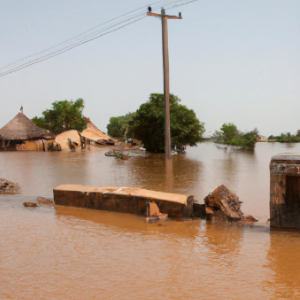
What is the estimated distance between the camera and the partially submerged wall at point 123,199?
838cm

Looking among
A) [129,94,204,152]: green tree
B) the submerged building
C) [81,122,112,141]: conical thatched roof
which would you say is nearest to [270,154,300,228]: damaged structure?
[129,94,204,152]: green tree

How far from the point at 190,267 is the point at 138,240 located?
157 centimetres

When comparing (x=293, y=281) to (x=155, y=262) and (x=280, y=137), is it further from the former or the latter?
(x=280, y=137)

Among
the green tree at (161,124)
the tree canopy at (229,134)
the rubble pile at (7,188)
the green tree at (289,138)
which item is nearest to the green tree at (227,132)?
the tree canopy at (229,134)

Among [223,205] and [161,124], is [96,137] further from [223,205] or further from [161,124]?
[223,205]

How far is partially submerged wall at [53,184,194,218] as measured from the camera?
27.5 ft

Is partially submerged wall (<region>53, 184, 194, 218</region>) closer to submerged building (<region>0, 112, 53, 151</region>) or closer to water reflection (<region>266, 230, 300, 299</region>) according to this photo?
water reflection (<region>266, 230, 300, 299</region>)

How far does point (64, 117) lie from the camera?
5950 cm

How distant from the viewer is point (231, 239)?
706cm

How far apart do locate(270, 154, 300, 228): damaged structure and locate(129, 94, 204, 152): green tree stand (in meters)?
25.9

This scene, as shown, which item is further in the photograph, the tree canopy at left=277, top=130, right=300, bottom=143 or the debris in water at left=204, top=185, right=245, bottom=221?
the tree canopy at left=277, top=130, right=300, bottom=143

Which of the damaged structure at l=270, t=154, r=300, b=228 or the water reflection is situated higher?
the damaged structure at l=270, t=154, r=300, b=228

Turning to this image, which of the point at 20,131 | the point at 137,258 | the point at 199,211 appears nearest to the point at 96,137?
the point at 20,131

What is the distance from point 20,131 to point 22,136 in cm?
67
